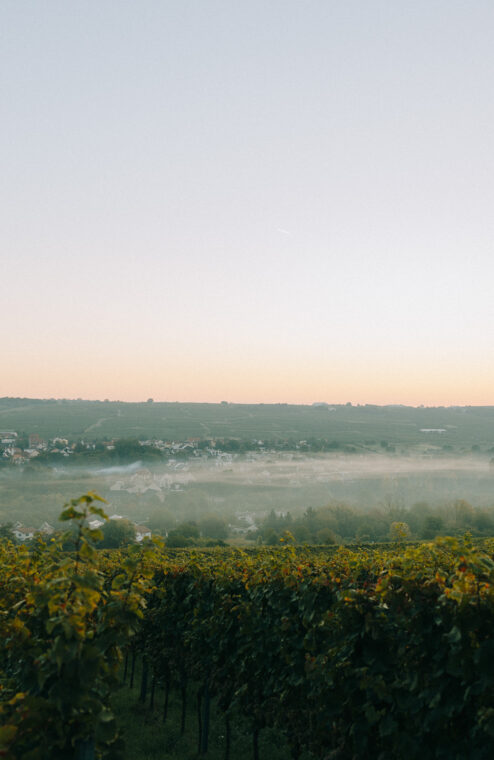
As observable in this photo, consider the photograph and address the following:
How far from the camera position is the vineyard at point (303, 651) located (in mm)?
3240

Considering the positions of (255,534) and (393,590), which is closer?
(393,590)

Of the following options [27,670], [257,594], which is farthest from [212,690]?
[27,670]

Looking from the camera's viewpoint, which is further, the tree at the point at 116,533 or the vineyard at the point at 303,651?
the tree at the point at 116,533

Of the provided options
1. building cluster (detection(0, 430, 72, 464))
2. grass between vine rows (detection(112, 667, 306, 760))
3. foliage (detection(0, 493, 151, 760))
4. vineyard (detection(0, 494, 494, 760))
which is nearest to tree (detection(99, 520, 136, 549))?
grass between vine rows (detection(112, 667, 306, 760))

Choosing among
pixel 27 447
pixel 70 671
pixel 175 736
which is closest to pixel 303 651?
pixel 70 671

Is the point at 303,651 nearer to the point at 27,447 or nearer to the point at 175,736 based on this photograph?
the point at 175,736

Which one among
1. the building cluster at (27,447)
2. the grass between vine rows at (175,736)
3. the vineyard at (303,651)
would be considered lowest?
the building cluster at (27,447)

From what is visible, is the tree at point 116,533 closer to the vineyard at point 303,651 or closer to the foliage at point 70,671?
the vineyard at point 303,651

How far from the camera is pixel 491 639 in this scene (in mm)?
3643

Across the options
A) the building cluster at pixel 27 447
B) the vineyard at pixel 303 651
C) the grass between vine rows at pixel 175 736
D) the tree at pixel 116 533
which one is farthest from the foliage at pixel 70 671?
the building cluster at pixel 27 447

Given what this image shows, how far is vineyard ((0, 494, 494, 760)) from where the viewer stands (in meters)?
3.24

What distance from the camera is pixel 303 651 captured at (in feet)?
20.7

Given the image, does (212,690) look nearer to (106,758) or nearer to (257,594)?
(257,594)

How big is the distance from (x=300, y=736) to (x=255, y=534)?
274 feet
